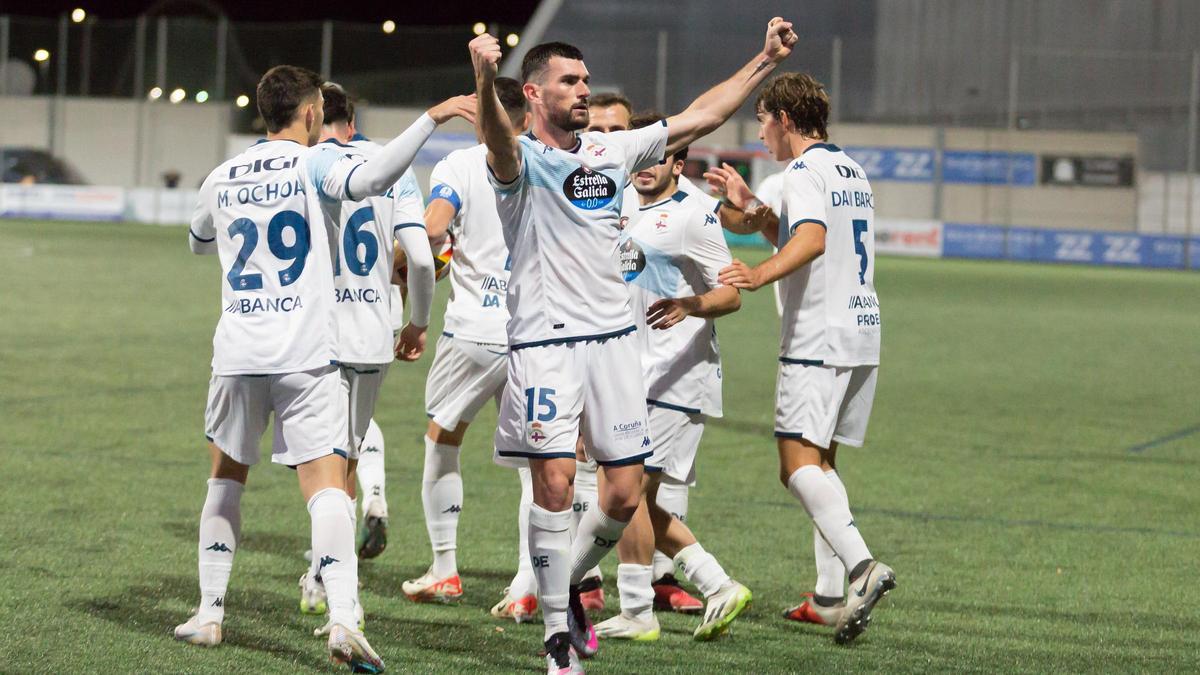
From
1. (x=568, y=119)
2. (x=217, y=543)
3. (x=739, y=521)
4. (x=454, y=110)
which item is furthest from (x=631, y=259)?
(x=739, y=521)

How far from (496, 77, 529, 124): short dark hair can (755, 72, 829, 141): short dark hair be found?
0.98 m

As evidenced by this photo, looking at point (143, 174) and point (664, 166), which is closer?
point (664, 166)

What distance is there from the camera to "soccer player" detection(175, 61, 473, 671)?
4.89 meters

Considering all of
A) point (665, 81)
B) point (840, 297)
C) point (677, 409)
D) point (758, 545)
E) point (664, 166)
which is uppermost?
point (665, 81)

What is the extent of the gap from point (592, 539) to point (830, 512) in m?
1.00

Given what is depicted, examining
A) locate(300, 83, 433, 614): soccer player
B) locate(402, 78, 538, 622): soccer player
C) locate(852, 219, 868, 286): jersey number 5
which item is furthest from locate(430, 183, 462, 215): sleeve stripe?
locate(852, 219, 868, 286): jersey number 5

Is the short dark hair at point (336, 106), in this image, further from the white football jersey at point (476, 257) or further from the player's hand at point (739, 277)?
the player's hand at point (739, 277)

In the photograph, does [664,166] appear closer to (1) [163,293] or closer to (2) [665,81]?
(1) [163,293]

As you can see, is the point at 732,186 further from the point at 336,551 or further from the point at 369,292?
the point at 336,551

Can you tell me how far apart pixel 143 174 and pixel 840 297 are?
132ft

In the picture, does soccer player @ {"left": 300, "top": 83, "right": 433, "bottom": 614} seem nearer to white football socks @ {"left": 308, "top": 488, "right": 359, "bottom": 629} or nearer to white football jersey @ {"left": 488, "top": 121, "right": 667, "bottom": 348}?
white football socks @ {"left": 308, "top": 488, "right": 359, "bottom": 629}

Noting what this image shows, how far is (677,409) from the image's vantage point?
5863 mm

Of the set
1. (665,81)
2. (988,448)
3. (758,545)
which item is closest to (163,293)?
(988,448)

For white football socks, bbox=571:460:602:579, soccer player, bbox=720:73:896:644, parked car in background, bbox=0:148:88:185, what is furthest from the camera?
parked car in background, bbox=0:148:88:185
